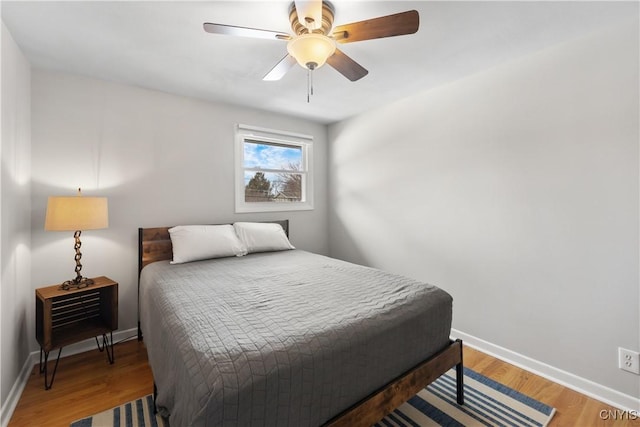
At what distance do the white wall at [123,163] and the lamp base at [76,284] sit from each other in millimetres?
282

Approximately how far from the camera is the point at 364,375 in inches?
52.1

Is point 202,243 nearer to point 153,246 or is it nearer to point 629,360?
point 153,246

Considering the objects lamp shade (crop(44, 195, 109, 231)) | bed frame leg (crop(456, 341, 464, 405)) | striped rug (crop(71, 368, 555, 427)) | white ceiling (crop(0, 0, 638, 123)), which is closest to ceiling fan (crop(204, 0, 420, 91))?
white ceiling (crop(0, 0, 638, 123))

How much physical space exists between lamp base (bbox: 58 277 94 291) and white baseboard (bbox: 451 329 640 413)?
319 cm

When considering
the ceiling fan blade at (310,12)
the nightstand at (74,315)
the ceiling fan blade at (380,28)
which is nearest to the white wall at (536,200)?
the ceiling fan blade at (380,28)

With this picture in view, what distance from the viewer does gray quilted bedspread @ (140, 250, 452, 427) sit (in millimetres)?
1020

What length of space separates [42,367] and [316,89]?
3.22 m

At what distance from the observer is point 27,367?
212 centimetres

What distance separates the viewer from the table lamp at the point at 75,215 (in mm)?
2021

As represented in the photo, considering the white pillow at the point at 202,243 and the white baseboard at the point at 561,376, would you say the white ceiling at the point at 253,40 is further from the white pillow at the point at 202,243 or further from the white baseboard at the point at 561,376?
the white baseboard at the point at 561,376

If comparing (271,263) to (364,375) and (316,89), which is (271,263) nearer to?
(364,375)

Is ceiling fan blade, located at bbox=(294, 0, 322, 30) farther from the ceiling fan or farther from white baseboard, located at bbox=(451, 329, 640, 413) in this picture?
white baseboard, located at bbox=(451, 329, 640, 413)

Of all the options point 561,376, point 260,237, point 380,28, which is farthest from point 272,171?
point 561,376

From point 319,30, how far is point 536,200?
1.93 metres
